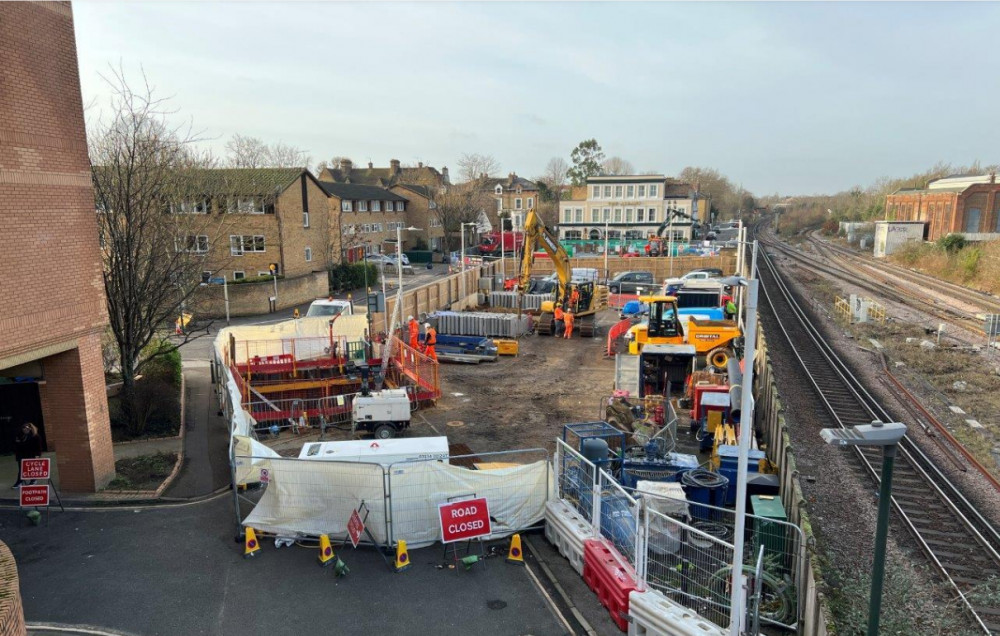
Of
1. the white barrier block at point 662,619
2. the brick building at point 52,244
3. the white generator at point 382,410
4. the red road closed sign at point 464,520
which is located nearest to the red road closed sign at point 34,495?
the brick building at point 52,244

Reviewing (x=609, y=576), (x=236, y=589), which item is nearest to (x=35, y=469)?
(x=236, y=589)

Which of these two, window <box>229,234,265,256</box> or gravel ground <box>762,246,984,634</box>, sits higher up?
window <box>229,234,265,256</box>

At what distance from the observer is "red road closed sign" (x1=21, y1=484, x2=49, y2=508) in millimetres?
11695

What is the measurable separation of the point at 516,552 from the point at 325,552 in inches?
122

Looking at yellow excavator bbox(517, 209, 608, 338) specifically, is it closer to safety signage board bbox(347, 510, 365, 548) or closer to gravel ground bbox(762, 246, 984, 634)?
gravel ground bbox(762, 246, 984, 634)

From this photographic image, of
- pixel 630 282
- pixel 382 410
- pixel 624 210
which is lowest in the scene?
pixel 382 410

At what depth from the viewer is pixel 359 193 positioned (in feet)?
195

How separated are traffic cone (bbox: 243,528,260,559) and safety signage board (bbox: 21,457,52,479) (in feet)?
15.0

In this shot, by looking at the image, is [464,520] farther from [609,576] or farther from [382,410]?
[382,410]

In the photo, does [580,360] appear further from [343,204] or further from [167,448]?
[343,204]

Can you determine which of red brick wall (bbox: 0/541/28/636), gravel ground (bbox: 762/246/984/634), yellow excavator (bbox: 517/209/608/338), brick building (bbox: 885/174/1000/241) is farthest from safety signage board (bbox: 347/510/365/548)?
brick building (bbox: 885/174/1000/241)

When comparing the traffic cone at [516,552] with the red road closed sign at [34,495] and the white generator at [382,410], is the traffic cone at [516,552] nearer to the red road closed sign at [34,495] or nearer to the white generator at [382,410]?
the white generator at [382,410]

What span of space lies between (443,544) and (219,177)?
32.6 m

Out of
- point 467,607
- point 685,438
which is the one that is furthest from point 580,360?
point 467,607
